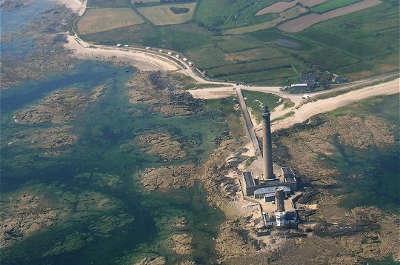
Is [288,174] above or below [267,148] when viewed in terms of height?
below

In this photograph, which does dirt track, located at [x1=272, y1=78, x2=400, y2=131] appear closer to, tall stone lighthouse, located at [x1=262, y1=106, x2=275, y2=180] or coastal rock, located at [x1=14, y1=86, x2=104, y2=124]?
tall stone lighthouse, located at [x1=262, y1=106, x2=275, y2=180]

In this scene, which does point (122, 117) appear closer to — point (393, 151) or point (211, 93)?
point (211, 93)

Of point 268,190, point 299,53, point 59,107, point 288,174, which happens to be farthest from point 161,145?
point 299,53

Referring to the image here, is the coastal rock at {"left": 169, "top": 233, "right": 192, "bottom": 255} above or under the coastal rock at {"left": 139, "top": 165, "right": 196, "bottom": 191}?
under

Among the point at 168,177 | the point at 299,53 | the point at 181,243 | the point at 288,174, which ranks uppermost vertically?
the point at 299,53

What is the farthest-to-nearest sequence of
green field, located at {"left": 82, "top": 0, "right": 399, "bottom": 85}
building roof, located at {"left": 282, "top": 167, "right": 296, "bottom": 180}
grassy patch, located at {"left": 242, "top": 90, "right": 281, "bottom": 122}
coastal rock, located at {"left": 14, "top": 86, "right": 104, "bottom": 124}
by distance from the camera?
green field, located at {"left": 82, "top": 0, "right": 399, "bottom": 85} → coastal rock, located at {"left": 14, "top": 86, "right": 104, "bottom": 124} → grassy patch, located at {"left": 242, "top": 90, "right": 281, "bottom": 122} → building roof, located at {"left": 282, "top": 167, "right": 296, "bottom": 180}

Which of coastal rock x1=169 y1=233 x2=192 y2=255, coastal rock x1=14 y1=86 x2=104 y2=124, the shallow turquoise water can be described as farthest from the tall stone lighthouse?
coastal rock x1=14 y1=86 x2=104 y2=124

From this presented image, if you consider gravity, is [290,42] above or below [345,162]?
above

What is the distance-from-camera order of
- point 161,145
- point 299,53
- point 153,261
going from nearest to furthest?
point 153,261
point 161,145
point 299,53

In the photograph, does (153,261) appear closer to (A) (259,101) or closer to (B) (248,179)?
(B) (248,179)

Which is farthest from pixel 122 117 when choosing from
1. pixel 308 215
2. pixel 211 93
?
pixel 308 215

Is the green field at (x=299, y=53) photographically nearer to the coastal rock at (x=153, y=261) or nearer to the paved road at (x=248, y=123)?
the paved road at (x=248, y=123)
